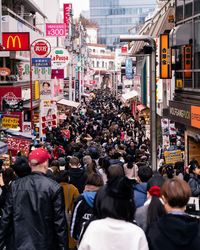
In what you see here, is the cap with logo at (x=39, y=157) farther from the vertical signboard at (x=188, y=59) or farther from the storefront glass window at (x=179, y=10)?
the storefront glass window at (x=179, y=10)

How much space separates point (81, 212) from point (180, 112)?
44.8ft

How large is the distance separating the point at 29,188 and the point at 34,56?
2293 centimetres

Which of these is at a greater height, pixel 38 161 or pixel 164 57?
pixel 164 57

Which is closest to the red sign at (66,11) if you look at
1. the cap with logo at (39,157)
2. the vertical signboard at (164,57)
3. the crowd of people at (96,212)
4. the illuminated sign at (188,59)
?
the vertical signboard at (164,57)

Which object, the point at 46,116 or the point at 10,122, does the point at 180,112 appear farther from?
the point at 46,116

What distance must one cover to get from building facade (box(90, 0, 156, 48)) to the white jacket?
601 ft

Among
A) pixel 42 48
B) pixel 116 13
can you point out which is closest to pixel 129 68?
pixel 42 48

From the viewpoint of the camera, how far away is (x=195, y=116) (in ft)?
58.8

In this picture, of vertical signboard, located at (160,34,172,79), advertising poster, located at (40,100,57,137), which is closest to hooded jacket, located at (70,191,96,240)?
vertical signboard, located at (160,34,172,79)

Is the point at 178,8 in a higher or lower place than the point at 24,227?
higher

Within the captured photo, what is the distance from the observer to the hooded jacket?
670 centimetres

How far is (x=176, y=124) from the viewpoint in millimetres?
22484

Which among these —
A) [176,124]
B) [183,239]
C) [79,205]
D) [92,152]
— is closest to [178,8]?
[176,124]

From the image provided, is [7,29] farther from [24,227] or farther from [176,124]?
[24,227]
